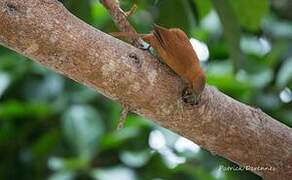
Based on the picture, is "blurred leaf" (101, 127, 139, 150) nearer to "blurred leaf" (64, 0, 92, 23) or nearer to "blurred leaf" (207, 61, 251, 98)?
"blurred leaf" (207, 61, 251, 98)

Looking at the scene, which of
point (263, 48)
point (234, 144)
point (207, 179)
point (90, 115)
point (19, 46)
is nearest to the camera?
point (19, 46)

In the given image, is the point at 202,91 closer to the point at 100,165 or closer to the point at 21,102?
the point at 100,165

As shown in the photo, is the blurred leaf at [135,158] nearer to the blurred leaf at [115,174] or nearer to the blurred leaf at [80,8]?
the blurred leaf at [115,174]

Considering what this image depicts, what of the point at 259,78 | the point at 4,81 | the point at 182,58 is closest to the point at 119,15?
the point at 182,58

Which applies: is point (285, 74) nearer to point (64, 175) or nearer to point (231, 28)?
point (64, 175)

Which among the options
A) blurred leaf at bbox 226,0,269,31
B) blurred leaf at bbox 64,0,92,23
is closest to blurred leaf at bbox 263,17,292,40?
blurred leaf at bbox 226,0,269,31

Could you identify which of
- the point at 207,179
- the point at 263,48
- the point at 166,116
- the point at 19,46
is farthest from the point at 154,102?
the point at 263,48
